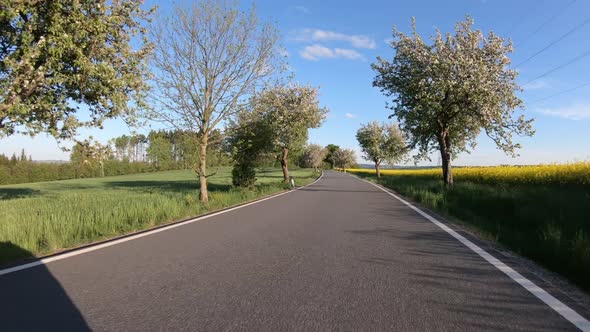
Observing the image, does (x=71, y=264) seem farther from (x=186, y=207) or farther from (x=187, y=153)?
(x=187, y=153)

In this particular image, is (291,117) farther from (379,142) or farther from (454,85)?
(379,142)

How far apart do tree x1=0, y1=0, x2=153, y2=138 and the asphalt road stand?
411 cm

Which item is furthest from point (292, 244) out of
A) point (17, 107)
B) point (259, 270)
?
point (17, 107)

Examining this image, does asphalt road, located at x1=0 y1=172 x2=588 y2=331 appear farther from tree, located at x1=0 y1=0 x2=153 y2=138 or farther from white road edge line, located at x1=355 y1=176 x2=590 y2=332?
tree, located at x1=0 y1=0 x2=153 y2=138

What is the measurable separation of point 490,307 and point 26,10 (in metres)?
9.04

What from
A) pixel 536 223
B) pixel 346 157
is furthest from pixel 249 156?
pixel 346 157

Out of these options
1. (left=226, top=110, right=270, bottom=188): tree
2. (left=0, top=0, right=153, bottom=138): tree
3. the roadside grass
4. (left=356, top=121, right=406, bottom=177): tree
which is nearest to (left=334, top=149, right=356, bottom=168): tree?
(left=356, top=121, right=406, bottom=177): tree

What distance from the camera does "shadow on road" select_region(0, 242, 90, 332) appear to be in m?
2.94

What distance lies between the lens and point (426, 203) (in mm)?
13828

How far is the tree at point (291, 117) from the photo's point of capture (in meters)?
27.9

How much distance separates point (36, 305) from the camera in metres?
3.35

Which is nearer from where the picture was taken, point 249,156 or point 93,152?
point 93,152

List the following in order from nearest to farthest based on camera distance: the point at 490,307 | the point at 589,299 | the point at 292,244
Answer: the point at 490,307 → the point at 589,299 → the point at 292,244

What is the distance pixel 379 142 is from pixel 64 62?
174ft
